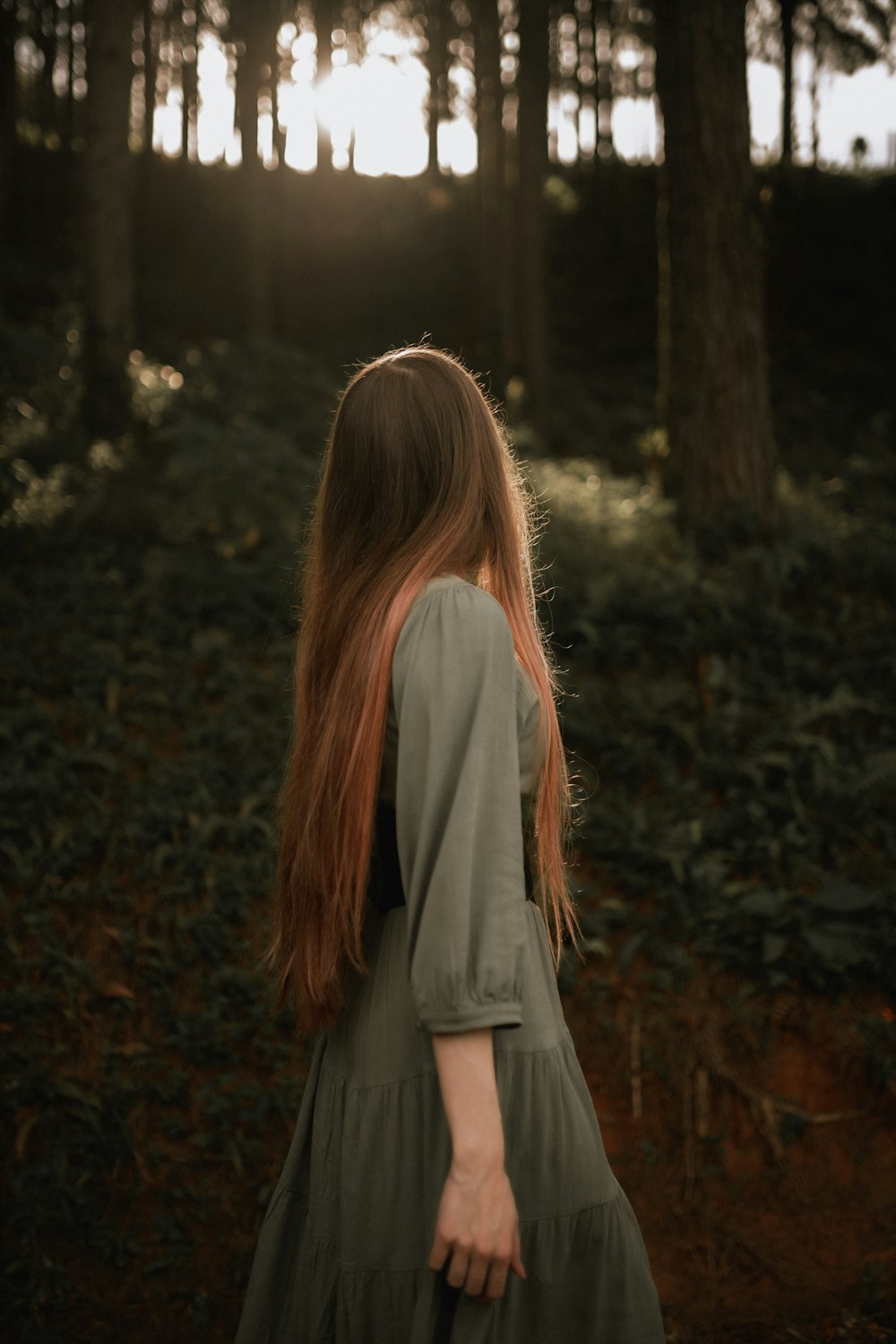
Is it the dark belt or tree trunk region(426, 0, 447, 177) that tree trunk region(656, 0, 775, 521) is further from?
tree trunk region(426, 0, 447, 177)

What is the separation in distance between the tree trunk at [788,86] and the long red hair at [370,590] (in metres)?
22.3

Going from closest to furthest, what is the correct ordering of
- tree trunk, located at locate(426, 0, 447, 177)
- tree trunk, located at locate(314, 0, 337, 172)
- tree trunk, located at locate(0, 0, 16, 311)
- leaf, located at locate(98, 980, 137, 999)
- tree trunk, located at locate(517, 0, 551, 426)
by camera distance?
leaf, located at locate(98, 980, 137, 999) → tree trunk, located at locate(517, 0, 551, 426) → tree trunk, located at locate(314, 0, 337, 172) → tree trunk, located at locate(0, 0, 16, 311) → tree trunk, located at locate(426, 0, 447, 177)

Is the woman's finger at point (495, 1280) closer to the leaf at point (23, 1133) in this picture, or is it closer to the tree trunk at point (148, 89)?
the leaf at point (23, 1133)

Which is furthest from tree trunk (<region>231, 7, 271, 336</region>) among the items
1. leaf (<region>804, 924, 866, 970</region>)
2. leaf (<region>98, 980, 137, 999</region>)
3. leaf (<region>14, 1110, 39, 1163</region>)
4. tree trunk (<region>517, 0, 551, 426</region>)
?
leaf (<region>14, 1110, 39, 1163</region>)

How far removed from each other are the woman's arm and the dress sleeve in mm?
57

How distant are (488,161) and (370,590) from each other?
→ 684 inches

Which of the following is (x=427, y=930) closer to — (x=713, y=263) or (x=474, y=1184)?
(x=474, y=1184)

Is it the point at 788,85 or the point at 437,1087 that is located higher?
the point at 788,85

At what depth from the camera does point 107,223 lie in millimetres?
11227

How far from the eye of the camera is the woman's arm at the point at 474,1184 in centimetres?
150

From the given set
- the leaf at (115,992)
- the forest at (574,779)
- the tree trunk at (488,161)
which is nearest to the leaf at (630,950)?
the forest at (574,779)

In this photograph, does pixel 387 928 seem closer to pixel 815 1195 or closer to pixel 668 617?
pixel 815 1195

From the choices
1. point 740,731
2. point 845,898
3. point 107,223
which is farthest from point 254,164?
point 845,898

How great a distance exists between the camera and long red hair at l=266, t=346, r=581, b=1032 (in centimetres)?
176
